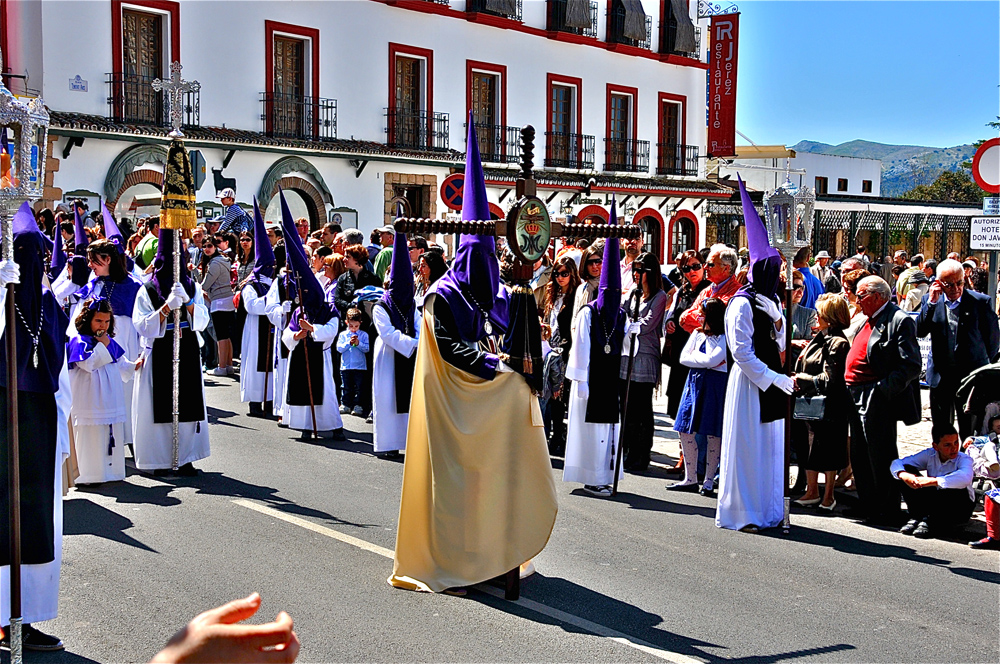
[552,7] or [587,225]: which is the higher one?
[552,7]

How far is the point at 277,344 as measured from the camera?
11.5 metres

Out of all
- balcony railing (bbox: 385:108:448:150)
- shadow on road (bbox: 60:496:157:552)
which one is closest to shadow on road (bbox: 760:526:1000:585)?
shadow on road (bbox: 60:496:157:552)

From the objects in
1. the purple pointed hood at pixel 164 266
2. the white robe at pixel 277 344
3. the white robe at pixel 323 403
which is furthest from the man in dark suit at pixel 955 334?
the purple pointed hood at pixel 164 266

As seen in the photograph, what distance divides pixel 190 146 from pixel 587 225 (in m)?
17.5

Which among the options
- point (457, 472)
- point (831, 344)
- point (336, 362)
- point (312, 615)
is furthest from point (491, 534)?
point (336, 362)

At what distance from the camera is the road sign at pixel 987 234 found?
10125mm

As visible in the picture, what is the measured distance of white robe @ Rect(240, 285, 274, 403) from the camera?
1199cm

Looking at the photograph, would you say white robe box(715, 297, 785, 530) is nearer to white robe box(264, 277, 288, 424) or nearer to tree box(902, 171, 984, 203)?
white robe box(264, 277, 288, 424)

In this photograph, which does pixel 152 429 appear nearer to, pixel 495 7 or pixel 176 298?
pixel 176 298

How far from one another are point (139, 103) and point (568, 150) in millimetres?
13054

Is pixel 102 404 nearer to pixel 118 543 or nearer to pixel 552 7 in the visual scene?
pixel 118 543

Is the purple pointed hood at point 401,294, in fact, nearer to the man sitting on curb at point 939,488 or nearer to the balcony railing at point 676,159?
the man sitting on curb at point 939,488

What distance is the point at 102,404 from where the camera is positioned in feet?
27.3

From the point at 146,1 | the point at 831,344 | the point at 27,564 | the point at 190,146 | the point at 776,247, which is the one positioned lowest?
the point at 27,564
